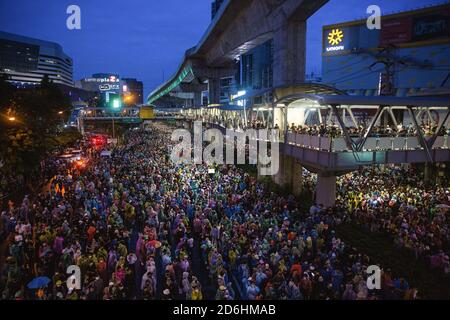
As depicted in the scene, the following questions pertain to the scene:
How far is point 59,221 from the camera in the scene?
13289mm

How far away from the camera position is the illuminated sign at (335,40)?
52438mm

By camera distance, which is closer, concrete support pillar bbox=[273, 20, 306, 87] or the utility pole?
concrete support pillar bbox=[273, 20, 306, 87]

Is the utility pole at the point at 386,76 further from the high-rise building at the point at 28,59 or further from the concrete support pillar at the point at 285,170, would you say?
the high-rise building at the point at 28,59

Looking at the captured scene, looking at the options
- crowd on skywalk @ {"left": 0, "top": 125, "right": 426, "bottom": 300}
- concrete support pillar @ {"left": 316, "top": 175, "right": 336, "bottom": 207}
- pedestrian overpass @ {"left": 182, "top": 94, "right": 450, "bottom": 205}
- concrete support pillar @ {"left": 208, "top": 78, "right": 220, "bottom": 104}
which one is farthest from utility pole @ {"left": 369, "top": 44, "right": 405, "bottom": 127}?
concrete support pillar @ {"left": 208, "top": 78, "right": 220, "bottom": 104}

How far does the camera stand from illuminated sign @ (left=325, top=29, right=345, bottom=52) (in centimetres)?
5244

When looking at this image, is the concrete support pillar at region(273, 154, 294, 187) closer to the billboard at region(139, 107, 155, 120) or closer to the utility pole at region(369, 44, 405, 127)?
the utility pole at region(369, 44, 405, 127)

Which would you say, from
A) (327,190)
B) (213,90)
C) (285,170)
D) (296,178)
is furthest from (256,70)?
(327,190)

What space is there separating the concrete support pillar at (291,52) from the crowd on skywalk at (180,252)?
10026 millimetres

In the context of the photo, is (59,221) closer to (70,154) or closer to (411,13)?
(70,154)

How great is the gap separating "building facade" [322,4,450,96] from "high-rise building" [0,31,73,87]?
340ft

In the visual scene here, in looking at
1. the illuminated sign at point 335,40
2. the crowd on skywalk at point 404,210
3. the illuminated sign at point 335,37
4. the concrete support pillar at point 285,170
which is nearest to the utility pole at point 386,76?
the crowd on skywalk at point 404,210

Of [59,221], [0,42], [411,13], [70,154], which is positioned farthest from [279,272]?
[0,42]

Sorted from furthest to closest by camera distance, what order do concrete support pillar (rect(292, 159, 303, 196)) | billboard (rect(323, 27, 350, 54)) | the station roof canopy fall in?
billboard (rect(323, 27, 350, 54)), concrete support pillar (rect(292, 159, 303, 196)), the station roof canopy
